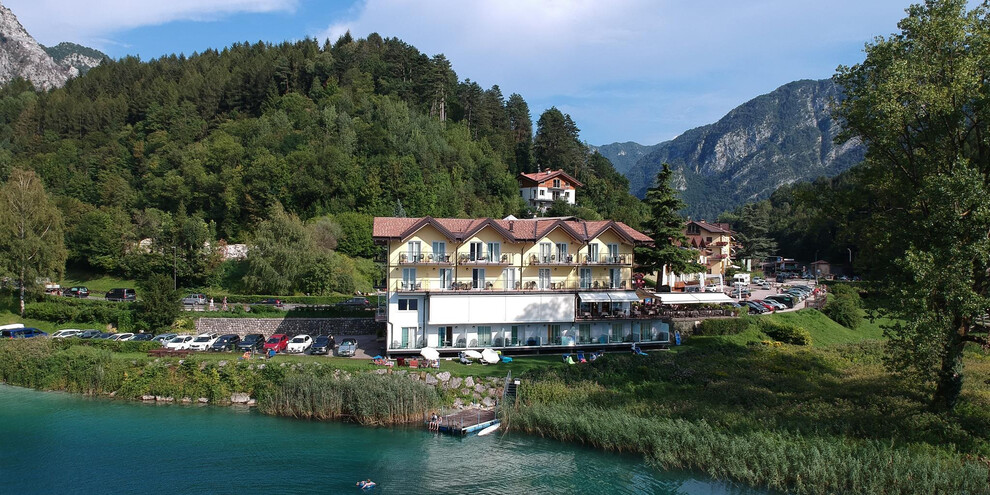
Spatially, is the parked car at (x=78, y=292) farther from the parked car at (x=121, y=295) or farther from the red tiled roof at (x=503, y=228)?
the red tiled roof at (x=503, y=228)

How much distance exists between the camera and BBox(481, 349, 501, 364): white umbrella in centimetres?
3306

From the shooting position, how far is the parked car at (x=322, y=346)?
3481 cm

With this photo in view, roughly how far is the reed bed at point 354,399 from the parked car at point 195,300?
59.6 feet

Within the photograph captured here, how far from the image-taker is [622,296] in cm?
3850

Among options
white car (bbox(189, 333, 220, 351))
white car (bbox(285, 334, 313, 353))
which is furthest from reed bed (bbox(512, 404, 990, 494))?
white car (bbox(189, 333, 220, 351))

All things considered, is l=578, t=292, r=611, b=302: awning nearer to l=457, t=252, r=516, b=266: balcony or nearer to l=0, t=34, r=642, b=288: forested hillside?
l=457, t=252, r=516, b=266: balcony

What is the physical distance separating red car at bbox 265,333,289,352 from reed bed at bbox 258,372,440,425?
262 inches

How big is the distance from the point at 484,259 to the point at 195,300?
74.1 feet

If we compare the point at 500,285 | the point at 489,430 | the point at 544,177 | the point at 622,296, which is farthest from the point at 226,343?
the point at 544,177

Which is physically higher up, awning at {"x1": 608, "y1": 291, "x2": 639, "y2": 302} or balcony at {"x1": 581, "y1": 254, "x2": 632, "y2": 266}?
balcony at {"x1": 581, "y1": 254, "x2": 632, "y2": 266}

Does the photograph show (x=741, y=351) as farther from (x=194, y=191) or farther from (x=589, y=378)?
(x=194, y=191)

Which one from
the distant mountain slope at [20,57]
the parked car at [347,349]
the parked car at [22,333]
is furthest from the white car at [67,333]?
the distant mountain slope at [20,57]

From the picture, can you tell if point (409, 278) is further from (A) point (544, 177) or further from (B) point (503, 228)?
(A) point (544, 177)

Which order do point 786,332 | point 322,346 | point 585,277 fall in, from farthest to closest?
point 786,332
point 585,277
point 322,346
